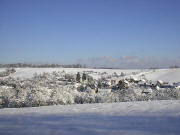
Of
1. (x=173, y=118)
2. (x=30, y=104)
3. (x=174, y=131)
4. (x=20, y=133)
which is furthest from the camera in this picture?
(x=30, y=104)

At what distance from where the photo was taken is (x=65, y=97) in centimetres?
1438

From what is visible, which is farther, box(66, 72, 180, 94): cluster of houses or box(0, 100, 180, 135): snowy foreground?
box(66, 72, 180, 94): cluster of houses

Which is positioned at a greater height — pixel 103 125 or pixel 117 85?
pixel 103 125

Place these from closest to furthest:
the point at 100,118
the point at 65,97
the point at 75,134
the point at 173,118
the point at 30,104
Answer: the point at 75,134 → the point at 173,118 → the point at 100,118 → the point at 30,104 → the point at 65,97

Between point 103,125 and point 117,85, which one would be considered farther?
point 117,85

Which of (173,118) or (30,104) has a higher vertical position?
(173,118)

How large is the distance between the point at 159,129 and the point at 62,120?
339cm

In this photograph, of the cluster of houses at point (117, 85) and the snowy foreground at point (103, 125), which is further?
the cluster of houses at point (117, 85)

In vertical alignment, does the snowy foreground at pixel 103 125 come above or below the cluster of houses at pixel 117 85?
above

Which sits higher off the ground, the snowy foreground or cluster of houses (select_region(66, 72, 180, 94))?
the snowy foreground

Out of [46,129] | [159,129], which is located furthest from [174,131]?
[46,129]

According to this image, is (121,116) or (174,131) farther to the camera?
(121,116)

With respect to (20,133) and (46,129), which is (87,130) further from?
(20,133)

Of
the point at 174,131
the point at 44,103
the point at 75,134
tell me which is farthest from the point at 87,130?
Answer: the point at 44,103
